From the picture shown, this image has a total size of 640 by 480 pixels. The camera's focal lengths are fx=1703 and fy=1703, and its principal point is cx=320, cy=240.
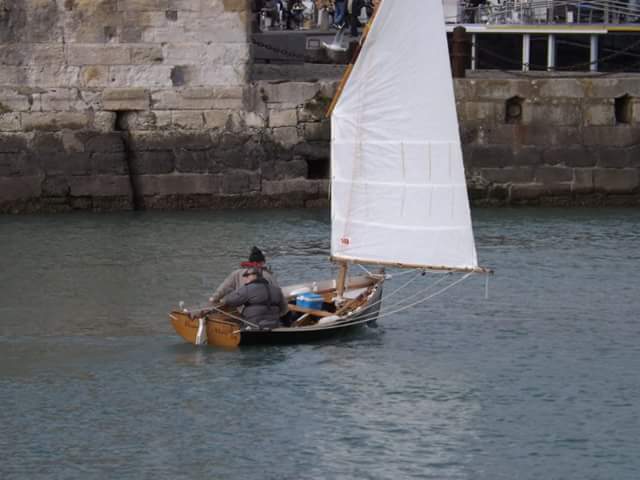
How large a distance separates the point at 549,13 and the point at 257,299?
1753 centimetres

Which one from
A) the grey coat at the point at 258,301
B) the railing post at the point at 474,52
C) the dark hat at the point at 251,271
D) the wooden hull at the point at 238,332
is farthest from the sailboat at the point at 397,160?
the railing post at the point at 474,52

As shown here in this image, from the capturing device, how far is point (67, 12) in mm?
27734

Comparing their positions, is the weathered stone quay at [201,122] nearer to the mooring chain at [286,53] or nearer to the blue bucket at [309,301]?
the mooring chain at [286,53]

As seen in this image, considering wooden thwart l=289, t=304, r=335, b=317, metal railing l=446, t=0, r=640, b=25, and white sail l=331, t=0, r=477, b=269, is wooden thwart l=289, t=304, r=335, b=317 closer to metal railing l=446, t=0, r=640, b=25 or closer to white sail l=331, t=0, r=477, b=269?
white sail l=331, t=0, r=477, b=269

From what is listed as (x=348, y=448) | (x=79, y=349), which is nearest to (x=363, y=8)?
(x=79, y=349)

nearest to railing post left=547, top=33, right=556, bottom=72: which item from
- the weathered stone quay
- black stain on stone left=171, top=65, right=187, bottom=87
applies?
the weathered stone quay

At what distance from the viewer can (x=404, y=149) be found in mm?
18500

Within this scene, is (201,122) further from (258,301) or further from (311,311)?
(258,301)

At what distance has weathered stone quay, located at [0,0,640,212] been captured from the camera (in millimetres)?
27844

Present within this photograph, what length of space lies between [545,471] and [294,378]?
344 cm

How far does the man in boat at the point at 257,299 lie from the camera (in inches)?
685

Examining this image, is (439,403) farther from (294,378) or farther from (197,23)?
(197,23)

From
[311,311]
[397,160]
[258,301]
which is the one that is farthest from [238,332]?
[397,160]

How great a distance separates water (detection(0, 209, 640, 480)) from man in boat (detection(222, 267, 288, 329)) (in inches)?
15.5
